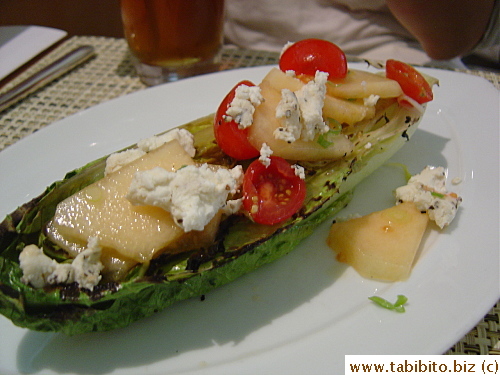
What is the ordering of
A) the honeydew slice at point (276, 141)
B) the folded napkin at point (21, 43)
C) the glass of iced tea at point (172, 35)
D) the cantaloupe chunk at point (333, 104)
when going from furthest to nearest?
the folded napkin at point (21, 43)
the glass of iced tea at point (172, 35)
the cantaloupe chunk at point (333, 104)
the honeydew slice at point (276, 141)

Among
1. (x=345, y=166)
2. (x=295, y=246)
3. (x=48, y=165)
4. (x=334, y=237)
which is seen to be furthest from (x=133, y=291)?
(x=48, y=165)

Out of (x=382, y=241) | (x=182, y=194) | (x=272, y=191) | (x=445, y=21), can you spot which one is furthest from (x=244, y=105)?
(x=445, y=21)

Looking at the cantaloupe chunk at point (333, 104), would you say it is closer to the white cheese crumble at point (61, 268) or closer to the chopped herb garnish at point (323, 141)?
the chopped herb garnish at point (323, 141)

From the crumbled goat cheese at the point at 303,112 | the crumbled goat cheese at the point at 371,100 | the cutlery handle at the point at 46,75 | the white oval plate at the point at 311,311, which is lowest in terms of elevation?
the cutlery handle at the point at 46,75

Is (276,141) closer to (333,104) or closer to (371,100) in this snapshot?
(333,104)

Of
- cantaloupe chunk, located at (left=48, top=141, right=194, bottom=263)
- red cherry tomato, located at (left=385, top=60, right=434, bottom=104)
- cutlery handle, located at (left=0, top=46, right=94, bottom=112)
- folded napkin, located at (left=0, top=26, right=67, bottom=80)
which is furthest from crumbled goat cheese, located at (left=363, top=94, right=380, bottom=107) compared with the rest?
folded napkin, located at (left=0, top=26, right=67, bottom=80)

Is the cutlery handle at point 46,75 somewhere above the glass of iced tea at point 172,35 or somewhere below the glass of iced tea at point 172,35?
below

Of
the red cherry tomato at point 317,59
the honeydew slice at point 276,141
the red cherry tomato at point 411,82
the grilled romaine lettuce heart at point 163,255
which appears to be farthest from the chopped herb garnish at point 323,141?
the red cherry tomato at point 411,82

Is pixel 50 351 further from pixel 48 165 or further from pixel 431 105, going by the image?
pixel 431 105
